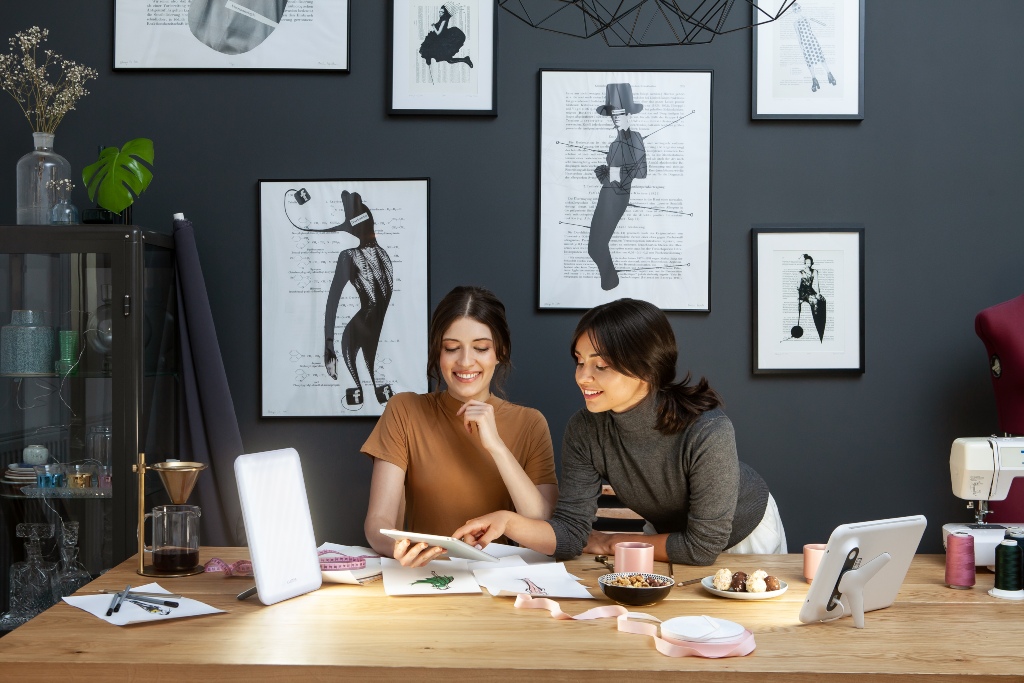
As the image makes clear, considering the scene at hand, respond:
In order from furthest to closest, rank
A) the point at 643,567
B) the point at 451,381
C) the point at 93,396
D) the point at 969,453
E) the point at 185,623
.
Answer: the point at 93,396 < the point at 451,381 < the point at 969,453 < the point at 643,567 < the point at 185,623

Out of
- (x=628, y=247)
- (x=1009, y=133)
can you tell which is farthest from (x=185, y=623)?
(x=1009, y=133)

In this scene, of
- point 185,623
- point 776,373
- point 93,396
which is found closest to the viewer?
point 185,623

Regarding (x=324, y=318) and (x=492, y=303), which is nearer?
(x=492, y=303)

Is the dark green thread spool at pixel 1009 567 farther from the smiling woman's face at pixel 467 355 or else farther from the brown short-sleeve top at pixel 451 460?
the smiling woman's face at pixel 467 355

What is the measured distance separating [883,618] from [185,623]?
4.13 feet

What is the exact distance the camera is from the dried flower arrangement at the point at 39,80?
298cm

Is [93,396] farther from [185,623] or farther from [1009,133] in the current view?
[1009,133]

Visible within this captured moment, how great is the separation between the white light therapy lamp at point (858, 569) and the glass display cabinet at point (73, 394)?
206 centimetres

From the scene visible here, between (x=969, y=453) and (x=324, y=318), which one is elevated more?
(x=324, y=318)

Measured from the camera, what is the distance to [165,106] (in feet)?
10.5

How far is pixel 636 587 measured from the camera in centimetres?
170

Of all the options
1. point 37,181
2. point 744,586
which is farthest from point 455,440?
point 37,181

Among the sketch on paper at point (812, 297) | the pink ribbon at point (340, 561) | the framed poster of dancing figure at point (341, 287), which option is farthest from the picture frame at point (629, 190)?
the pink ribbon at point (340, 561)

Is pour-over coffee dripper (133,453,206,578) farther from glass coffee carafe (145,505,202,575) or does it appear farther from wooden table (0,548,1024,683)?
wooden table (0,548,1024,683)
